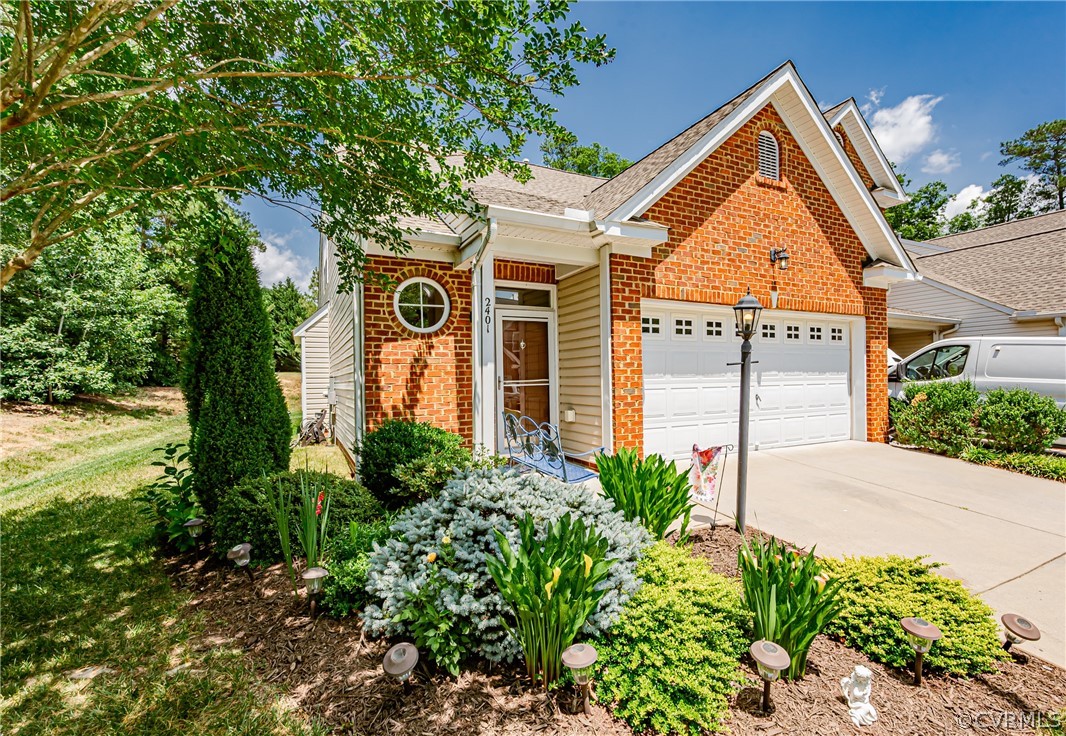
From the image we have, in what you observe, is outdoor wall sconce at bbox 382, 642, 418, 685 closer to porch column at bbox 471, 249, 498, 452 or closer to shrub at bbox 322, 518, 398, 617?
shrub at bbox 322, 518, 398, 617

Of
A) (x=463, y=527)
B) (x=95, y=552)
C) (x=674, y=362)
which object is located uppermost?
(x=674, y=362)

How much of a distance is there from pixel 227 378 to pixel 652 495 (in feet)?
13.5

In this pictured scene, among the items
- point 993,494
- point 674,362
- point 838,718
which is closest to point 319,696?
point 838,718

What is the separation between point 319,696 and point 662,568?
6.63 ft

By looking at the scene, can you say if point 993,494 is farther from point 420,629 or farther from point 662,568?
point 420,629

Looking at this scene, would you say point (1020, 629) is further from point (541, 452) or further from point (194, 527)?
point (194, 527)

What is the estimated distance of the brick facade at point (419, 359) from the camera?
212 inches

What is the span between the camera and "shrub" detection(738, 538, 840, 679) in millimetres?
2172

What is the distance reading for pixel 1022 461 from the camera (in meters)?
6.32

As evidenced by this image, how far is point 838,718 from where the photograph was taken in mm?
1976

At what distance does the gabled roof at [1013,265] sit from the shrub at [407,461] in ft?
51.5

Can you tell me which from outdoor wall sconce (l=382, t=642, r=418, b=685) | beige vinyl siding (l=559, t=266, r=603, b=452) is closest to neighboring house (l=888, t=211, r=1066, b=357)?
beige vinyl siding (l=559, t=266, r=603, b=452)

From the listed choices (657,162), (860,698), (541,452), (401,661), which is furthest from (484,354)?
(860,698)

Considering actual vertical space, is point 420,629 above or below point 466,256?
below
